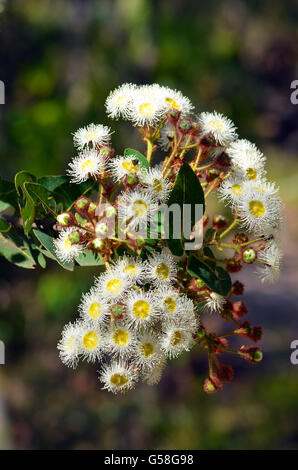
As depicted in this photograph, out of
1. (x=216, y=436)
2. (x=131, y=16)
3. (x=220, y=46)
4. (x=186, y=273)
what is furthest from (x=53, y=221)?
(x=220, y=46)

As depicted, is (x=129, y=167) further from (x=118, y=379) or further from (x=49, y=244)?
(x=118, y=379)

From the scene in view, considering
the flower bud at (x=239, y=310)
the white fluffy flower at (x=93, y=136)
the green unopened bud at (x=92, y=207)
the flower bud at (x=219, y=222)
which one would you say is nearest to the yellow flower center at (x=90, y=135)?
the white fluffy flower at (x=93, y=136)

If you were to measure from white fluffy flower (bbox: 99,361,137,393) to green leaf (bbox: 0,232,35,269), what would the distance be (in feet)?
0.68

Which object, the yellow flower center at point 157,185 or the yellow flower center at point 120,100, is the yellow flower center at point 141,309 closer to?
the yellow flower center at point 157,185

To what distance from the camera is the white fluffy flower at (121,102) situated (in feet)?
2.54

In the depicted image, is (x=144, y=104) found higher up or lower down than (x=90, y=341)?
higher up

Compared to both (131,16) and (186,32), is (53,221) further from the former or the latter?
(186,32)

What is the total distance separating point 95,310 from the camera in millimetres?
656

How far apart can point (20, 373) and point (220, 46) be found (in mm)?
5681

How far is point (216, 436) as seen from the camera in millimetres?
3258

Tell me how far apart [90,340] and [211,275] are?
177 mm

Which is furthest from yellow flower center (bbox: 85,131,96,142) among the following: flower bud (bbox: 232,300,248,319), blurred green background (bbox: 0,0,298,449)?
blurred green background (bbox: 0,0,298,449)

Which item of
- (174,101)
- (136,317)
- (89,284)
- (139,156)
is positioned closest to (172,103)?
(174,101)

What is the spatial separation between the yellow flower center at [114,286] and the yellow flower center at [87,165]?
165mm
